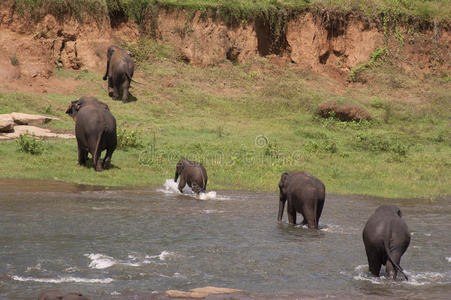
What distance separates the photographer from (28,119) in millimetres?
22500

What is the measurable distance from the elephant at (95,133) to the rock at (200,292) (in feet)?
33.4

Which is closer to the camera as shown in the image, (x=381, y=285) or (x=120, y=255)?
(x=381, y=285)

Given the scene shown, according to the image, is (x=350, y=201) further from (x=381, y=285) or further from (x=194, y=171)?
(x=381, y=285)

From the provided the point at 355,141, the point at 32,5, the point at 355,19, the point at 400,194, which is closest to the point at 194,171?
the point at 400,194

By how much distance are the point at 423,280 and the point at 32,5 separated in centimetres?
2589

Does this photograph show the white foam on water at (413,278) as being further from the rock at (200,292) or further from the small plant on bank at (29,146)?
the small plant on bank at (29,146)

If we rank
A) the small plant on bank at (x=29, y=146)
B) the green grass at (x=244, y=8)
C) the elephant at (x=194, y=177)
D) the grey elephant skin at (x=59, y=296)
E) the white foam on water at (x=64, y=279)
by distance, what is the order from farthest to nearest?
1. the green grass at (x=244, y=8)
2. the small plant on bank at (x=29, y=146)
3. the elephant at (x=194, y=177)
4. the white foam on water at (x=64, y=279)
5. the grey elephant skin at (x=59, y=296)

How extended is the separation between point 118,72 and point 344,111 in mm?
10249

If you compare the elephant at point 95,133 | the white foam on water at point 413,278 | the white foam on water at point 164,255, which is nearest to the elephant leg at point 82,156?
the elephant at point 95,133

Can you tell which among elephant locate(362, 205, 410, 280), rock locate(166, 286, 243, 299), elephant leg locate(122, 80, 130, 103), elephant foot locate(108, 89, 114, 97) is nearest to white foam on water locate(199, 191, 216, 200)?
elephant locate(362, 205, 410, 280)

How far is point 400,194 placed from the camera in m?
17.1

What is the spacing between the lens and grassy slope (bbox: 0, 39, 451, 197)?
58.9ft

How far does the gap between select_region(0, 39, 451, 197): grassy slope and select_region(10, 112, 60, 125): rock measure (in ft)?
1.68

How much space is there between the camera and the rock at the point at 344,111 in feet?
94.0
